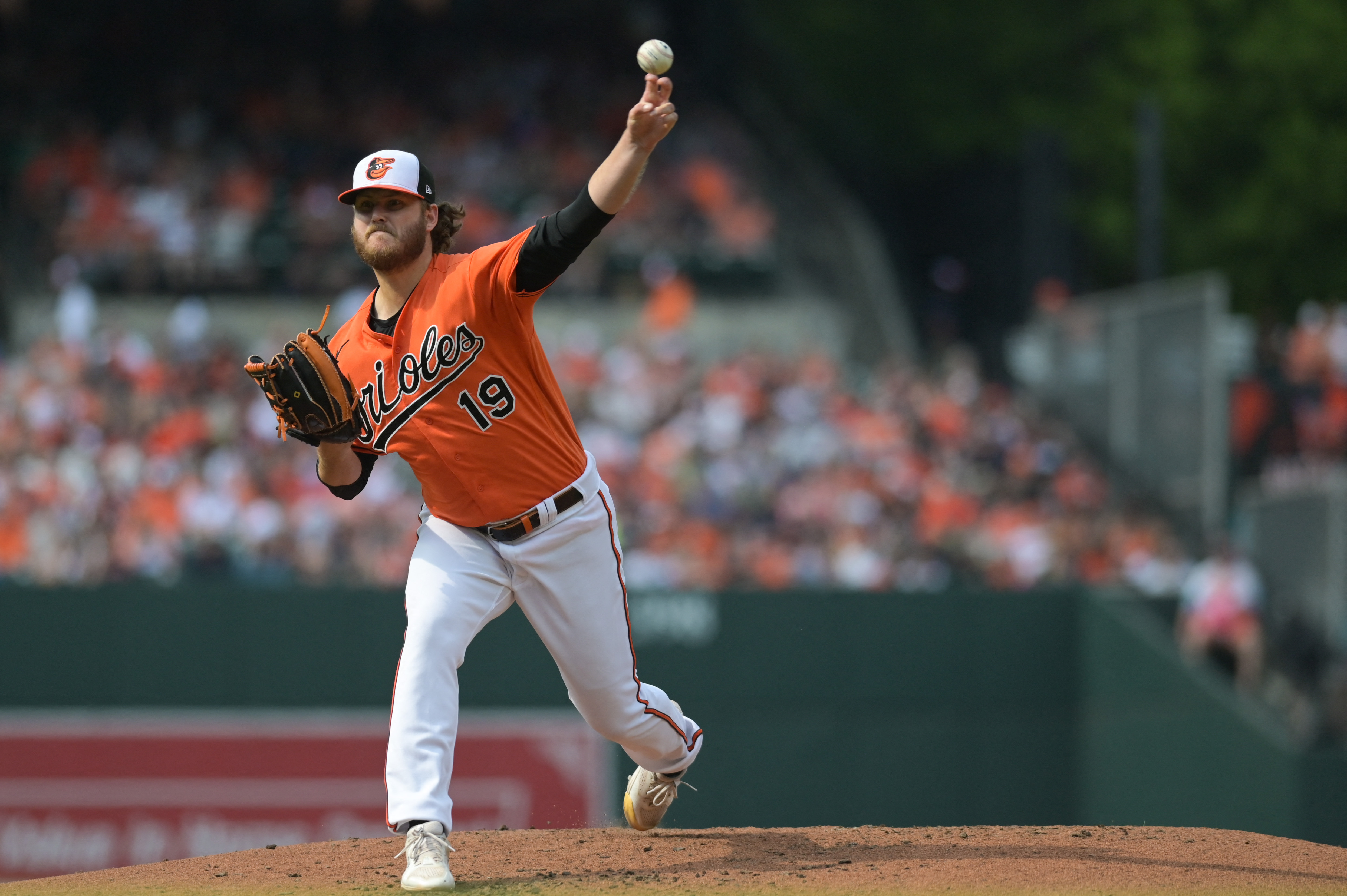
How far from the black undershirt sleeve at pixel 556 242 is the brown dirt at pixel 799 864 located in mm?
1857

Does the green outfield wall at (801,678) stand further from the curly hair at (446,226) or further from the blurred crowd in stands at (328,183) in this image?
the blurred crowd in stands at (328,183)

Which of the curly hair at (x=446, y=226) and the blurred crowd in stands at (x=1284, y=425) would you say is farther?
the blurred crowd in stands at (x=1284, y=425)

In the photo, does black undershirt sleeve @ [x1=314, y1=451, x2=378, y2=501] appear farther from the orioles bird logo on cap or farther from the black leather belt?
the orioles bird logo on cap

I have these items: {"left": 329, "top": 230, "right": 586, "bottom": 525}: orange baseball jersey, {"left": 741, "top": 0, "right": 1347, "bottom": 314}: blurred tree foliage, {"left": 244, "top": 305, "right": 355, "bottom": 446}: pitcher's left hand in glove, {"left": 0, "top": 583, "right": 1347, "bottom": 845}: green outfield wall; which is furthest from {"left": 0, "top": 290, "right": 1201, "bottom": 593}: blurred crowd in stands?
{"left": 741, "top": 0, "right": 1347, "bottom": 314}: blurred tree foliage

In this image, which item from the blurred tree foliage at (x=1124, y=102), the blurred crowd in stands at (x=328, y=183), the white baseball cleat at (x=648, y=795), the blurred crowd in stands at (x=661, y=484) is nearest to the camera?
the white baseball cleat at (x=648, y=795)

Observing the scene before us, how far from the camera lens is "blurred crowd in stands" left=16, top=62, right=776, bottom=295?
16.5 m

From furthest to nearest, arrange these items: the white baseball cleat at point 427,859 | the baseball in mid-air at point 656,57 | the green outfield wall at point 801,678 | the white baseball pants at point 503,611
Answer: the green outfield wall at point 801,678
the white baseball pants at point 503,611
the white baseball cleat at point 427,859
the baseball in mid-air at point 656,57

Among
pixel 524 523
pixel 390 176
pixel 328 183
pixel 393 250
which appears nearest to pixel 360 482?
pixel 524 523

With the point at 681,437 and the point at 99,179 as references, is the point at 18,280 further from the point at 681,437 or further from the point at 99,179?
the point at 681,437

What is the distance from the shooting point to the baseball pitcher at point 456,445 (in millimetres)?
4910

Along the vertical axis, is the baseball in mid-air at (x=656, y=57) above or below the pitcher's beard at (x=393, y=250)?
above

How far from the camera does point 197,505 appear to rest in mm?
12414

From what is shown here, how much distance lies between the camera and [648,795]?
5816 millimetres

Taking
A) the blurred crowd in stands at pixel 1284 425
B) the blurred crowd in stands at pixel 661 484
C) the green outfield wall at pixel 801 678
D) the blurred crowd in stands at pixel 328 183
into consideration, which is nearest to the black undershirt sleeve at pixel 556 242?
the green outfield wall at pixel 801 678
